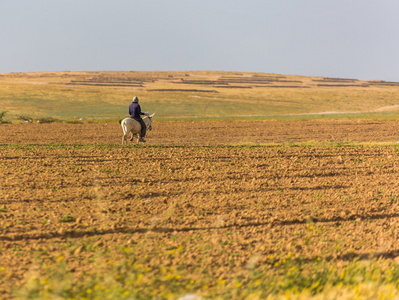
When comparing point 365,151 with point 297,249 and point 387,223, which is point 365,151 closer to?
point 387,223

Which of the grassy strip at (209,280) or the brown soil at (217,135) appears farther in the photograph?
the brown soil at (217,135)

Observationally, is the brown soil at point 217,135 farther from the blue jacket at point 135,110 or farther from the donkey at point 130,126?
the blue jacket at point 135,110

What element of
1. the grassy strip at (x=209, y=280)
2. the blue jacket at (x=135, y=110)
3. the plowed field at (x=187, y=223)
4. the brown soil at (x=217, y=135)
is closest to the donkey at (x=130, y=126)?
the blue jacket at (x=135, y=110)

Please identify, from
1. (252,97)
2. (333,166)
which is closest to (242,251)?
(333,166)

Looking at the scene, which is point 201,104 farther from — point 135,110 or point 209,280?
point 209,280

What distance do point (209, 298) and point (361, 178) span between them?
28.3 feet

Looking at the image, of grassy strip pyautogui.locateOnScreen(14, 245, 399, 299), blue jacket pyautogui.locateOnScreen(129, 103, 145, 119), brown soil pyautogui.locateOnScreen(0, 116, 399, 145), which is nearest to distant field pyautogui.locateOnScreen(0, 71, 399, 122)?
brown soil pyautogui.locateOnScreen(0, 116, 399, 145)

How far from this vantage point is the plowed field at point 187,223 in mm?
5613

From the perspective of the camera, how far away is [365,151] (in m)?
18.3

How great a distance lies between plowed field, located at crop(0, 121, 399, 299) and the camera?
561cm

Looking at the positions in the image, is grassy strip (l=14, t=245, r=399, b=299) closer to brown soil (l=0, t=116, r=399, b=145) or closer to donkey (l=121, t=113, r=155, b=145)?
donkey (l=121, t=113, r=155, b=145)

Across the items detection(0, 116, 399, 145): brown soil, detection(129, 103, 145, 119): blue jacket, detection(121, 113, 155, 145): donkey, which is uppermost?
detection(129, 103, 145, 119): blue jacket

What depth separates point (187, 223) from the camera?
809 centimetres

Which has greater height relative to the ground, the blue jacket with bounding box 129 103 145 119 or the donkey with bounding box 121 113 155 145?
the blue jacket with bounding box 129 103 145 119
